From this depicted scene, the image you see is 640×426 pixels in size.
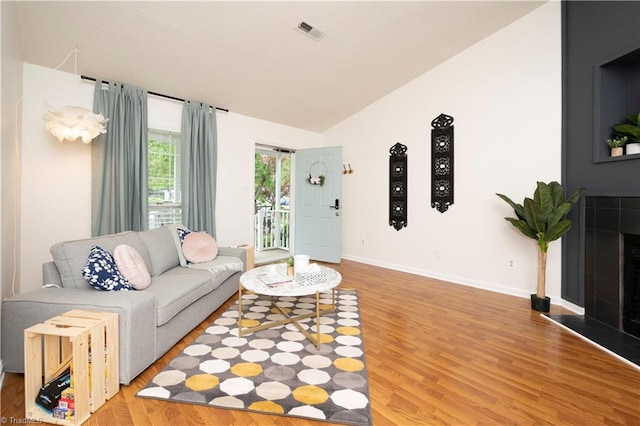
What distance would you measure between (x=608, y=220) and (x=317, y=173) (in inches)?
156

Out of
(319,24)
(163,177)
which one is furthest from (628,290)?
(163,177)

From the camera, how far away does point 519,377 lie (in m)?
1.97

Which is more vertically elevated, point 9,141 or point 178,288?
point 9,141

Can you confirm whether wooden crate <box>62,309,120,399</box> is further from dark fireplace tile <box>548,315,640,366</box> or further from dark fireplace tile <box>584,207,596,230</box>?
dark fireplace tile <box>584,207,596,230</box>

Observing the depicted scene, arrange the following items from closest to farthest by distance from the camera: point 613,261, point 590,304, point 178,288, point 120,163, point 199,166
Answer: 1. point 178,288
2. point 613,261
3. point 590,304
4. point 120,163
5. point 199,166

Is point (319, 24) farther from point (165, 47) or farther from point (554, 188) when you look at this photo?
point (554, 188)

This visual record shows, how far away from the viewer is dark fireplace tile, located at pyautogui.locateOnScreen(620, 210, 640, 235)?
2.49 metres

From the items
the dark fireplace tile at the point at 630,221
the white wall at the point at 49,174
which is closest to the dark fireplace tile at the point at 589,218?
the dark fireplace tile at the point at 630,221

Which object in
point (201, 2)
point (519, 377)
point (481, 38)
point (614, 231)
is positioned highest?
point (481, 38)

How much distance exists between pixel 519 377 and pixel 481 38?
393 centimetres

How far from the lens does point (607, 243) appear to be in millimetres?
2762

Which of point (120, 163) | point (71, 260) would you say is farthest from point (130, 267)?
point (120, 163)

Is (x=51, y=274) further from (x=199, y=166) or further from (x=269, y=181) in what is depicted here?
(x=269, y=181)

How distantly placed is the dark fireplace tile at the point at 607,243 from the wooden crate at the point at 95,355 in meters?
3.98
